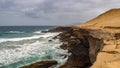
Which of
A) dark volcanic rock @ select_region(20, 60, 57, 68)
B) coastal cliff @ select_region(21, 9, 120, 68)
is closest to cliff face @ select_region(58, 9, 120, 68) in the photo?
coastal cliff @ select_region(21, 9, 120, 68)

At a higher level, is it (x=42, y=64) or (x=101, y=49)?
(x=101, y=49)

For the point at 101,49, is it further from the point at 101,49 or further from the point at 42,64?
the point at 42,64

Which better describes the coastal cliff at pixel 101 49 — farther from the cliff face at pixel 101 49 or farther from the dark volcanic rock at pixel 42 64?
the dark volcanic rock at pixel 42 64

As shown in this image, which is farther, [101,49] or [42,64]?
[42,64]

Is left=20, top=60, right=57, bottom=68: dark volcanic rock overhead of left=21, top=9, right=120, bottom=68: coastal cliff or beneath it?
beneath

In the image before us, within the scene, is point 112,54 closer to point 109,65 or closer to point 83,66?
point 109,65

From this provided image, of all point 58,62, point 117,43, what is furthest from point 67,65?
point 117,43

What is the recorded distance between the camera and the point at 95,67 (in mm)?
5914

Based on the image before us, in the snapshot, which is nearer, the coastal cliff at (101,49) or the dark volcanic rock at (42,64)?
Answer: the coastal cliff at (101,49)

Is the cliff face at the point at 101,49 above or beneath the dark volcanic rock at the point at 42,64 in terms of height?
above

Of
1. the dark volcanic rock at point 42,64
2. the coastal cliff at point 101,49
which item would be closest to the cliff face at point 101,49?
the coastal cliff at point 101,49

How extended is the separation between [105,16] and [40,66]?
7098 mm

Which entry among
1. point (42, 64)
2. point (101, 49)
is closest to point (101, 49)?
point (101, 49)

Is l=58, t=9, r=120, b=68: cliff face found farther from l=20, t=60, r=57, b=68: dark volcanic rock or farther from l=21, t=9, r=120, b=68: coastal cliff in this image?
l=20, t=60, r=57, b=68: dark volcanic rock
